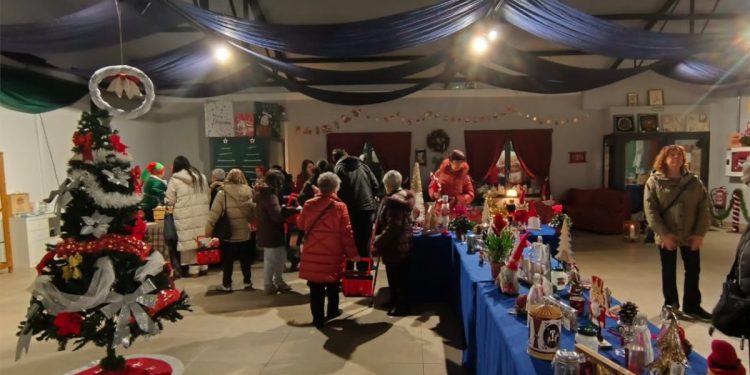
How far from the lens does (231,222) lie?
4.53 m

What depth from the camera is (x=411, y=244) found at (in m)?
3.74

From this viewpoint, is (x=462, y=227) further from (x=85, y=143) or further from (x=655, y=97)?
(x=655, y=97)

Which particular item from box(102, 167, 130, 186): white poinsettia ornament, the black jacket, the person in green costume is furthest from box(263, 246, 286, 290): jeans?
box(102, 167, 130, 186): white poinsettia ornament

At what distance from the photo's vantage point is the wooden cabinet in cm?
563

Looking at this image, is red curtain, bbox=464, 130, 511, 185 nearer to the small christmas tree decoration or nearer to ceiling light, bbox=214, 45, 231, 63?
ceiling light, bbox=214, 45, 231, 63

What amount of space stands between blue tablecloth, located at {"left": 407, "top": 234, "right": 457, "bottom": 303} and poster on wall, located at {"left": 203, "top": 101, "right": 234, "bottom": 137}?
17.3 ft

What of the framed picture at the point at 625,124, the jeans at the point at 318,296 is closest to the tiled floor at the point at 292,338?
the jeans at the point at 318,296

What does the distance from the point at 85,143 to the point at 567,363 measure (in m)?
2.50

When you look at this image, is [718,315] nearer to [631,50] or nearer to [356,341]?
[356,341]

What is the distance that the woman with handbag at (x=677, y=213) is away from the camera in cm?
332

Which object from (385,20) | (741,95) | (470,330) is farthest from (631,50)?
(741,95)

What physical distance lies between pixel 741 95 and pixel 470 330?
28.4 ft

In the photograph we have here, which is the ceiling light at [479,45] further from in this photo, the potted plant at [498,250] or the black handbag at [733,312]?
the black handbag at [733,312]

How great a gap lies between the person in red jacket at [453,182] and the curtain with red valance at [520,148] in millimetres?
4150
